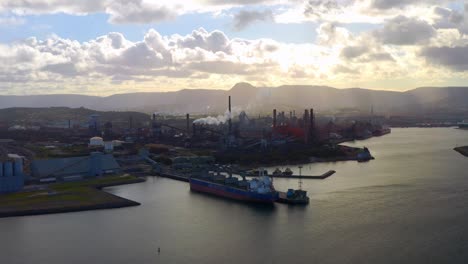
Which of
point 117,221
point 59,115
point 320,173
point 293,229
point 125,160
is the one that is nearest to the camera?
point 293,229

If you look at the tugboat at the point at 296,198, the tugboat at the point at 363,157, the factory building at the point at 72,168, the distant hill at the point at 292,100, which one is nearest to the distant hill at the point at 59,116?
the tugboat at the point at 363,157

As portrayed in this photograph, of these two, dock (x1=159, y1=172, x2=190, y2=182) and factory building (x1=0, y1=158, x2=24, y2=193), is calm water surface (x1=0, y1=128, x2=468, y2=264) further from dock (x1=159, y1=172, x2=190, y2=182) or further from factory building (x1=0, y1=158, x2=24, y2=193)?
factory building (x1=0, y1=158, x2=24, y2=193)

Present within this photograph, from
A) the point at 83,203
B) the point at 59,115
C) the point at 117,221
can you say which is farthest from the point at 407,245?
the point at 59,115

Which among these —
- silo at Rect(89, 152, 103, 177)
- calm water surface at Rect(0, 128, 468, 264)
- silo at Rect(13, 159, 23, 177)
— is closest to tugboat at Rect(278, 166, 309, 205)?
calm water surface at Rect(0, 128, 468, 264)

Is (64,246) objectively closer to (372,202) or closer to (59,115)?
(372,202)

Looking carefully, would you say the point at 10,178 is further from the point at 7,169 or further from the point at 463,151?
the point at 463,151

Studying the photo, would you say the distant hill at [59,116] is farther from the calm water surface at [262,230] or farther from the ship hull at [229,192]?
the calm water surface at [262,230]
